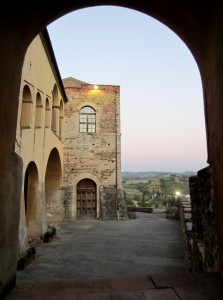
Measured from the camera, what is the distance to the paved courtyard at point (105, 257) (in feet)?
18.1

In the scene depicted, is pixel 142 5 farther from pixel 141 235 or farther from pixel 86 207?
pixel 86 207

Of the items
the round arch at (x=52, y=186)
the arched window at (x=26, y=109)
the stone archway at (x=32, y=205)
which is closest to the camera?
the arched window at (x=26, y=109)

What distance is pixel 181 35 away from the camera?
10.8 feet

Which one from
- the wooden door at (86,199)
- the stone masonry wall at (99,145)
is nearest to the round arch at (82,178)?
the stone masonry wall at (99,145)

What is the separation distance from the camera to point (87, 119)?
59.1 ft

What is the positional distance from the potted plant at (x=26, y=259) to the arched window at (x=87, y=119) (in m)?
11.9

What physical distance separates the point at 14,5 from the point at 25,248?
5903 millimetres

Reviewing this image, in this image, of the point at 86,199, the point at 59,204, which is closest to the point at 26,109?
the point at 59,204

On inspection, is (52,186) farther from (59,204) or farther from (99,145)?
(99,145)

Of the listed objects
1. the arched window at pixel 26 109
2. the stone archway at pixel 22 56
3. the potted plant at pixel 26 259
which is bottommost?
the potted plant at pixel 26 259

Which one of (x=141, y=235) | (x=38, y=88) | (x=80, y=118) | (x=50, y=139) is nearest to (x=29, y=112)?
(x=38, y=88)

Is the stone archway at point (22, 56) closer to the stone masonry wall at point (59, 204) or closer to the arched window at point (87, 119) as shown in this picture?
the stone masonry wall at point (59, 204)

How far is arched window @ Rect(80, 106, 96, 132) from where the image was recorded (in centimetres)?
1784

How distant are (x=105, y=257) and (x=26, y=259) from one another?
6.55 ft
